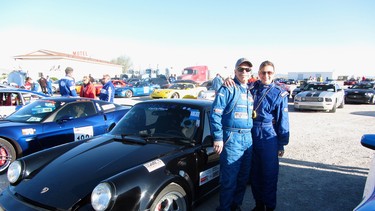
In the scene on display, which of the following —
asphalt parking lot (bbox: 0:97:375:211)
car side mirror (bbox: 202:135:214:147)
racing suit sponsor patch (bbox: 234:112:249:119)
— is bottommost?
asphalt parking lot (bbox: 0:97:375:211)

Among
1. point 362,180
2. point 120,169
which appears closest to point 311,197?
point 362,180

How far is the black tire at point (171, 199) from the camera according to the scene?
2.26 meters

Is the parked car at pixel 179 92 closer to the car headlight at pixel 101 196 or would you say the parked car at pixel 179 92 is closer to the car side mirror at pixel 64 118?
the car side mirror at pixel 64 118

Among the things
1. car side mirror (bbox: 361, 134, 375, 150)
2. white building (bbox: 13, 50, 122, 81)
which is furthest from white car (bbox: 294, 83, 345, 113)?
white building (bbox: 13, 50, 122, 81)

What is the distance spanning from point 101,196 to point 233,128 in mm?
1471

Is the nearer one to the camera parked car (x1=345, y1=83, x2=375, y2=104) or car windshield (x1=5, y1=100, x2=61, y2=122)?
car windshield (x1=5, y1=100, x2=61, y2=122)

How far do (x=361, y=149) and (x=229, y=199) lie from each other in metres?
4.62

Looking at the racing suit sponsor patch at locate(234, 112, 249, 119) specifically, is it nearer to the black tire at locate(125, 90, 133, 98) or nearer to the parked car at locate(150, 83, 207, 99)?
the parked car at locate(150, 83, 207, 99)

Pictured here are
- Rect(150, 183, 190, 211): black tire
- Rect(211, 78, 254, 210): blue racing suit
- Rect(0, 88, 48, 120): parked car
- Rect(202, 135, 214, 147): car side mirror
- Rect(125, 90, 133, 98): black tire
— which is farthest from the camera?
Rect(125, 90, 133, 98): black tire

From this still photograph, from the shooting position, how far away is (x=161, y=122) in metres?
3.26

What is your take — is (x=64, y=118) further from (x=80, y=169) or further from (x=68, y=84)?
(x=68, y=84)

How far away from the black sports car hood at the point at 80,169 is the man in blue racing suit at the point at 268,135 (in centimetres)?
101

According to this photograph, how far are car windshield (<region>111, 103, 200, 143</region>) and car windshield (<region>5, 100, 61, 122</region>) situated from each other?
2.07 metres

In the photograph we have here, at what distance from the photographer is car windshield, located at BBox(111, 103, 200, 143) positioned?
3.11 m
